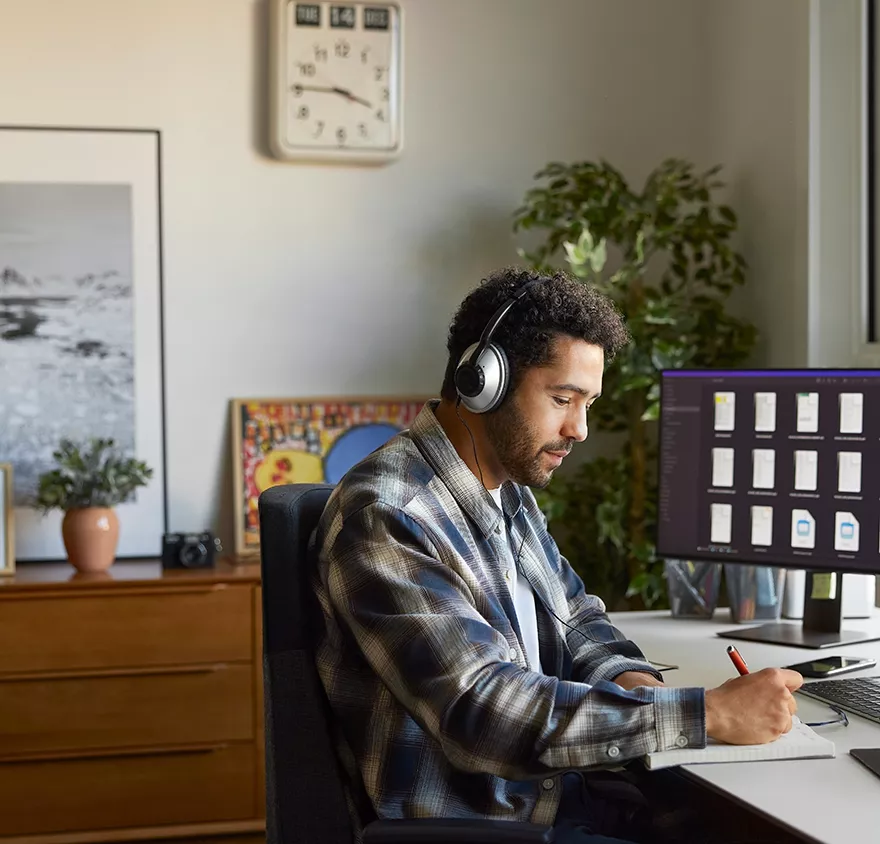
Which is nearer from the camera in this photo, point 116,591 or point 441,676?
→ point 441,676

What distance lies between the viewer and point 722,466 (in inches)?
90.9

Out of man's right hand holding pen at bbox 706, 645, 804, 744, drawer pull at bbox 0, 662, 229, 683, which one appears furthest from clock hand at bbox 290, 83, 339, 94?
man's right hand holding pen at bbox 706, 645, 804, 744

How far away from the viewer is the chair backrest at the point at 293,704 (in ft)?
5.05

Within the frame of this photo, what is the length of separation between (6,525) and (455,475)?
199cm

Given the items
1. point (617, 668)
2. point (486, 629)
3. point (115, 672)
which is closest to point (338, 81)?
point (115, 672)

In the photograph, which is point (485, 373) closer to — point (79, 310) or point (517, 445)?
point (517, 445)

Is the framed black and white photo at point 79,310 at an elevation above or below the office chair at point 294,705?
above

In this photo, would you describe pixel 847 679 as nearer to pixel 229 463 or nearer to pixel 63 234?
pixel 229 463

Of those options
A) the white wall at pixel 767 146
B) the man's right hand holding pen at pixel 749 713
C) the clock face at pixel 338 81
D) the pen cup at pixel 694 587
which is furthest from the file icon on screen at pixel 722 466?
the clock face at pixel 338 81

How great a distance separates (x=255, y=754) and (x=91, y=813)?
1.46 feet

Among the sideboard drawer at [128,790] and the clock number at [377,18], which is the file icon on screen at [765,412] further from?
the clock number at [377,18]

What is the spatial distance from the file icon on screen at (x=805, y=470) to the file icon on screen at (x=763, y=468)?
4 centimetres

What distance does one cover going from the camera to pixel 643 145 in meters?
3.84

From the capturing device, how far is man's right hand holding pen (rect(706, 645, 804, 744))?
153 centimetres
